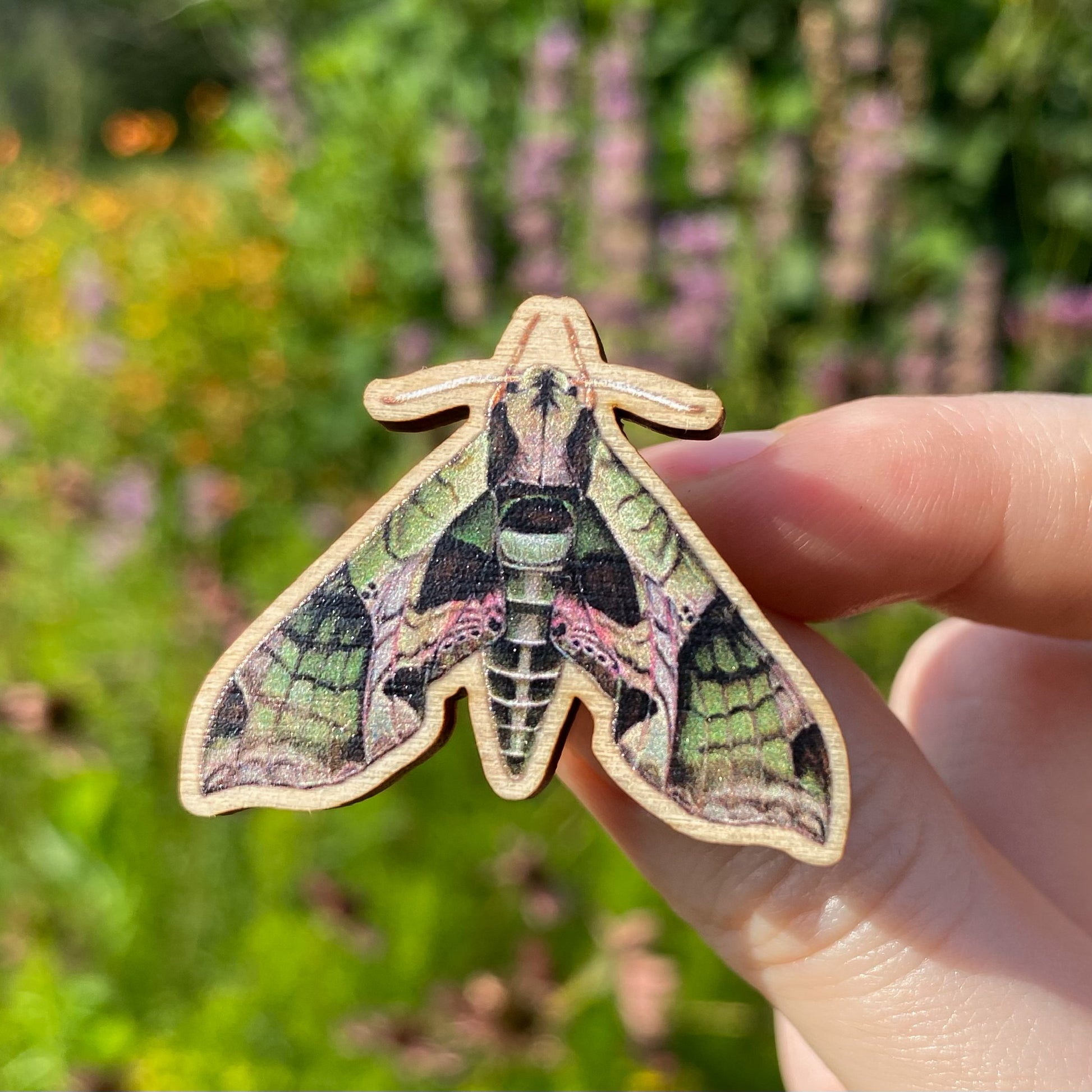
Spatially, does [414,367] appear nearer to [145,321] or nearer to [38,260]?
[145,321]

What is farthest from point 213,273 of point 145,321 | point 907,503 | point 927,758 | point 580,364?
point 927,758

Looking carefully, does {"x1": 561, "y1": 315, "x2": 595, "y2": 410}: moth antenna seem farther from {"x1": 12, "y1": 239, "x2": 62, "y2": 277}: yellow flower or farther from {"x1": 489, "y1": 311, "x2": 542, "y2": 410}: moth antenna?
{"x1": 12, "y1": 239, "x2": 62, "y2": 277}: yellow flower

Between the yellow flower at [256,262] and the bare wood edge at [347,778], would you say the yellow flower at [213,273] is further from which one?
the bare wood edge at [347,778]

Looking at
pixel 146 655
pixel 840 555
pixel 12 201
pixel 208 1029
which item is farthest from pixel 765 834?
pixel 12 201

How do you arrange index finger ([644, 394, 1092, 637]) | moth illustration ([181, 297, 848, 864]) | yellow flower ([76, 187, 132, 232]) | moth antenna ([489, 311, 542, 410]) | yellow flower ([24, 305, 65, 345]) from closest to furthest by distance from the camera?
moth illustration ([181, 297, 848, 864]) → moth antenna ([489, 311, 542, 410]) → index finger ([644, 394, 1092, 637]) → yellow flower ([24, 305, 65, 345]) → yellow flower ([76, 187, 132, 232])

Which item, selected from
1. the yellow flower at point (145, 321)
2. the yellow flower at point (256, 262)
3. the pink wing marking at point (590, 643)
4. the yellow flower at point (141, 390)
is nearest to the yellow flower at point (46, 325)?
the yellow flower at point (145, 321)

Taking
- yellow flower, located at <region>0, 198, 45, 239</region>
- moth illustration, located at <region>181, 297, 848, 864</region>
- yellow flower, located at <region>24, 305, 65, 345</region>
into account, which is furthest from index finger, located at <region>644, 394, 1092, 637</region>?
yellow flower, located at <region>0, 198, 45, 239</region>
